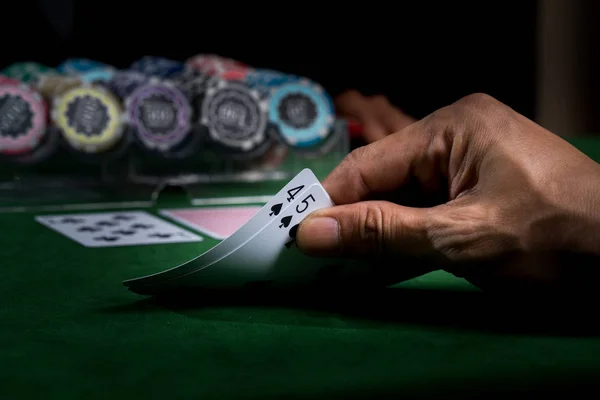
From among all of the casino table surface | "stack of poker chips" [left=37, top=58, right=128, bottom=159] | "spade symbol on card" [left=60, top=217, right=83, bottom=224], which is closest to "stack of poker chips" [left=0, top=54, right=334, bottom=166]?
"stack of poker chips" [left=37, top=58, right=128, bottom=159]

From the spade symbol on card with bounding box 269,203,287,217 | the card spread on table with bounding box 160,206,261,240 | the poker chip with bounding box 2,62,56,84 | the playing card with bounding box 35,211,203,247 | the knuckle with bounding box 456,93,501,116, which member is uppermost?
the poker chip with bounding box 2,62,56,84

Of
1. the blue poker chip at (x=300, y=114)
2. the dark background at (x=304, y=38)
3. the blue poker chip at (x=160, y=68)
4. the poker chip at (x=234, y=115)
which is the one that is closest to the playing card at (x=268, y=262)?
the poker chip at (x=234, y=115)

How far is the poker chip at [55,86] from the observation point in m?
3.47

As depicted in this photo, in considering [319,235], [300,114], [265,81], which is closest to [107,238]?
[319,235]

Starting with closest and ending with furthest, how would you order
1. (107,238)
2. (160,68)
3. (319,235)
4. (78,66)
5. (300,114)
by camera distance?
(319,235), (107,238), (300,114), (160,68), (78,66)

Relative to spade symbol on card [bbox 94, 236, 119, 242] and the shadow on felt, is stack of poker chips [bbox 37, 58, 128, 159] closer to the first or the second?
spade symbol on card [bbox 94, 236, 119, 242]

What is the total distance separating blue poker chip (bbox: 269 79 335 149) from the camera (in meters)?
3.80

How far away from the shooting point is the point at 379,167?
4.77 feet

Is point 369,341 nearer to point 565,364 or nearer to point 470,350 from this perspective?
point 470,350

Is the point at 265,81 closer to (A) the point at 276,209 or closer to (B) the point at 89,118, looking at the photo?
(B) the point at 89,118

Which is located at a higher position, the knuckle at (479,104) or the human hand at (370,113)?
the knuckle at (479,104)

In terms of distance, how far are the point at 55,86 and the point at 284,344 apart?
2.72 m

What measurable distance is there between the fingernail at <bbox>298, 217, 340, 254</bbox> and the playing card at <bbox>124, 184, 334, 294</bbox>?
0.11 ft

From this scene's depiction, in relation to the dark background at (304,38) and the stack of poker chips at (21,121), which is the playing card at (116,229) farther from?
the dark background at (304,38)
